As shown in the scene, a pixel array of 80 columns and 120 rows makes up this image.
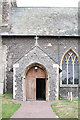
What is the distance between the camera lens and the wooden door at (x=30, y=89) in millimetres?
15156

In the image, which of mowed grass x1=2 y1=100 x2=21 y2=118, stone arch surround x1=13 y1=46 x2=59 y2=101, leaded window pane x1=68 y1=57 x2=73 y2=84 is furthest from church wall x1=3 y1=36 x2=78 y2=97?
mowed grass x1=2 y1=100 x2=21 y2=118

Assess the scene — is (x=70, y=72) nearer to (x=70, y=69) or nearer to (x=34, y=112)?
(x=70, y=69)

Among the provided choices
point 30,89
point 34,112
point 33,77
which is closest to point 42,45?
point 33,77

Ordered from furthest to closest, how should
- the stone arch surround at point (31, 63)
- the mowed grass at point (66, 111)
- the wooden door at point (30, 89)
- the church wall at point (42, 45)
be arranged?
1. the church wall at point (42, 45)
2. the wooden door at point (30, 89)
3. the stone arch surround at point (31, 63)
4. the mowed grass at point (66, 111)

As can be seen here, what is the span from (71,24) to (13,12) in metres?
7.04

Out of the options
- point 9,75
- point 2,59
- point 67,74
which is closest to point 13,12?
point 2,59

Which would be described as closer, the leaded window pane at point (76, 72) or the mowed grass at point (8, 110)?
the mowed grass at point (8, 110)

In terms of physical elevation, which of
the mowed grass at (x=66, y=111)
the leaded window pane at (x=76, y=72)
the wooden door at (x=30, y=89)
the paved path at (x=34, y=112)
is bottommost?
the paved path at (x=34, y=112)

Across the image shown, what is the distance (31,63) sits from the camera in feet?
48.8

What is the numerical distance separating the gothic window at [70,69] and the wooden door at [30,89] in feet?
13.3

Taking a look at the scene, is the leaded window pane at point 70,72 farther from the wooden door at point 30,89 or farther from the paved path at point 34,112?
the paved path at point 34,112

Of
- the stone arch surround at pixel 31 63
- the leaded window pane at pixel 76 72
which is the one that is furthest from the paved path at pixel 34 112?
the leaded window pane at pixel 76 72

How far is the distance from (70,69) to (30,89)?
5139 millimetres

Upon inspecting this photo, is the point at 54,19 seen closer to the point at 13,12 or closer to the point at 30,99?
the point at 13,12
